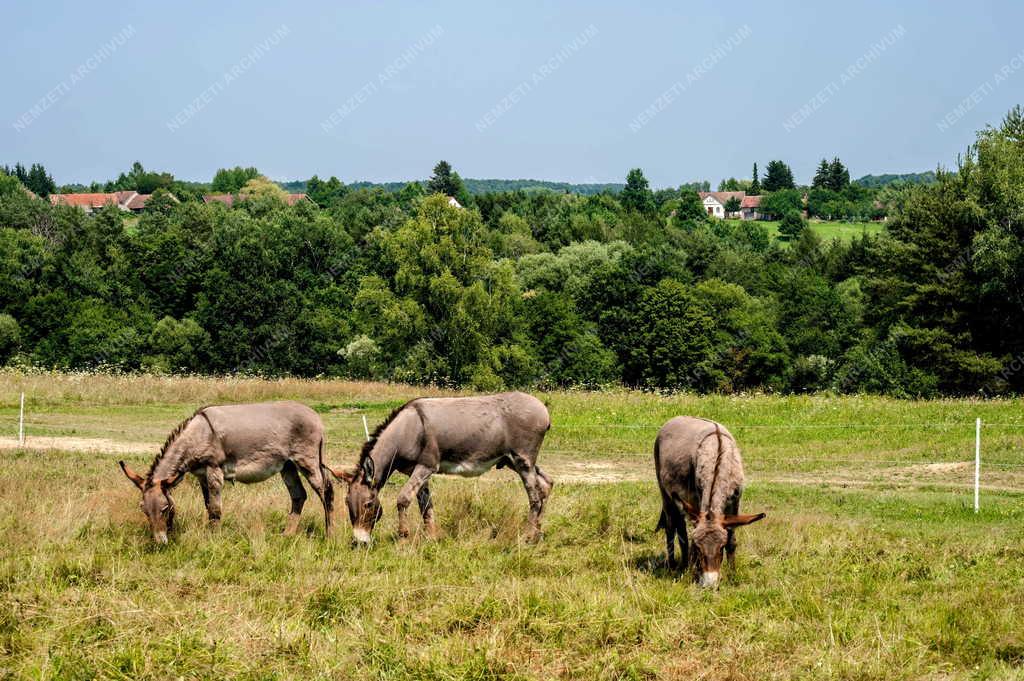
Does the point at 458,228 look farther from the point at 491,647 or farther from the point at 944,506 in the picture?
the point at 491,647

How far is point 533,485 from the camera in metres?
13.5

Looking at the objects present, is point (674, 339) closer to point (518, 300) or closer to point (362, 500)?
point (518, 300)

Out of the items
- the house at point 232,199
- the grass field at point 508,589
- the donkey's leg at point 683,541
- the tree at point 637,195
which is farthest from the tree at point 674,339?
the tree at point 637,195

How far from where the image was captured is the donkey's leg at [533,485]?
13.3 metres

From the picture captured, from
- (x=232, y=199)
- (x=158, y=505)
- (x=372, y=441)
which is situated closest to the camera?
(x=158, y=505)

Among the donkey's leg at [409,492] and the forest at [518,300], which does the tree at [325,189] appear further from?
the donkey's leg at [409,492]

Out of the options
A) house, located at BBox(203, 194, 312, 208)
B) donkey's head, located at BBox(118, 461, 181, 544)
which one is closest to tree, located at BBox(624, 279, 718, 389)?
donkey's head, located at BBox(118, 461, 181, 544)

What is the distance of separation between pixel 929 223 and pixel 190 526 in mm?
50223

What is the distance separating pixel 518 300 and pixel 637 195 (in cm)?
9071

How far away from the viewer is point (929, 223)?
176 ft

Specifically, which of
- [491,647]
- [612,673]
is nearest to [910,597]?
[612,673]

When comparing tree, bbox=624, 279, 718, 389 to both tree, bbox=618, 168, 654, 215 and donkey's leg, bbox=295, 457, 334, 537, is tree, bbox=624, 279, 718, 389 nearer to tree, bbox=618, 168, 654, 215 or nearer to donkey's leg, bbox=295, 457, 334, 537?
donkey's leg, bbox=295, 457, 334, 537

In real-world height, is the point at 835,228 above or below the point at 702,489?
above

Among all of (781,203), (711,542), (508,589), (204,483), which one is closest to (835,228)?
(781,203)
